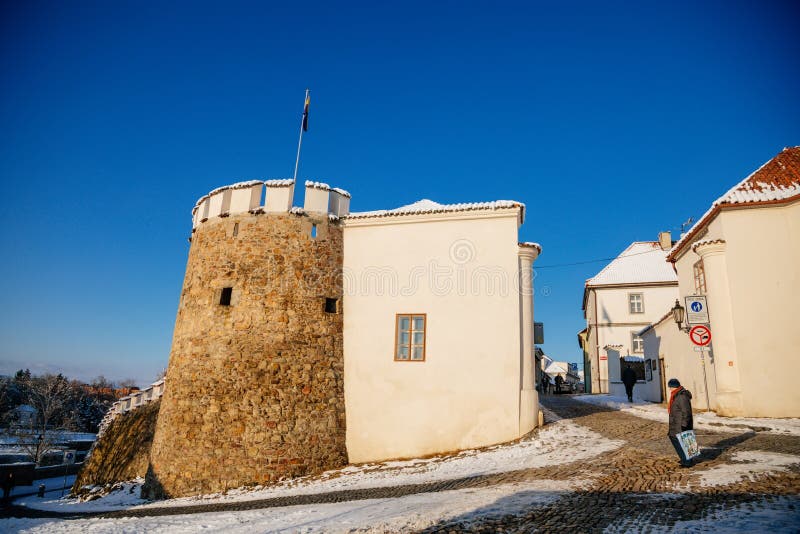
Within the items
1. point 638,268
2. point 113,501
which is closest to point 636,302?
point 638,268

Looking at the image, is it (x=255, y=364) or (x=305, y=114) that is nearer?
(x=255, y=364)

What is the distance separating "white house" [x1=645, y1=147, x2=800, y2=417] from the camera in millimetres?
12523

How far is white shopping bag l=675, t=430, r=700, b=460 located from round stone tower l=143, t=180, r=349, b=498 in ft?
29.7

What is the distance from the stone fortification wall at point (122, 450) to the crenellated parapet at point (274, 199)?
9.10 meters

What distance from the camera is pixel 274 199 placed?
1490cm

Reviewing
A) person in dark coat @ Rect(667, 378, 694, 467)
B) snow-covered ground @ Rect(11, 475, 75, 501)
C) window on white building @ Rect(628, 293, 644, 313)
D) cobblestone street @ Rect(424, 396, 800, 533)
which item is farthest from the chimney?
snow-covered ground @ Rect(11, 475, 75, 501)

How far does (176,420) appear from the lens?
13508 millimetres

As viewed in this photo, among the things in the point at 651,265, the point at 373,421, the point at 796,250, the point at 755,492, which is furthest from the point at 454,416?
the point at 651,265

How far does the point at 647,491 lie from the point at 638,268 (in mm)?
28520

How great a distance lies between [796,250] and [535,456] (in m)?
10.1

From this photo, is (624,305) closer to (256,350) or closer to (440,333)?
(440,333)

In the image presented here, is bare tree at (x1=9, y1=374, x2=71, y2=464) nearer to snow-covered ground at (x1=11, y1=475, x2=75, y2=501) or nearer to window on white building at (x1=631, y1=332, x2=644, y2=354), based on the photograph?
snow-covered ground at (x1=11, y1=475, x2=75, y2=501)

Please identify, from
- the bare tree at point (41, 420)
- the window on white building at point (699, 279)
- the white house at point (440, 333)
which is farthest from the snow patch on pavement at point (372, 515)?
the bare tree at point (41, 420)

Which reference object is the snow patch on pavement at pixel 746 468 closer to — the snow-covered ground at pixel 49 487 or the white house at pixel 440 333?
the white house at pixel 440 333
